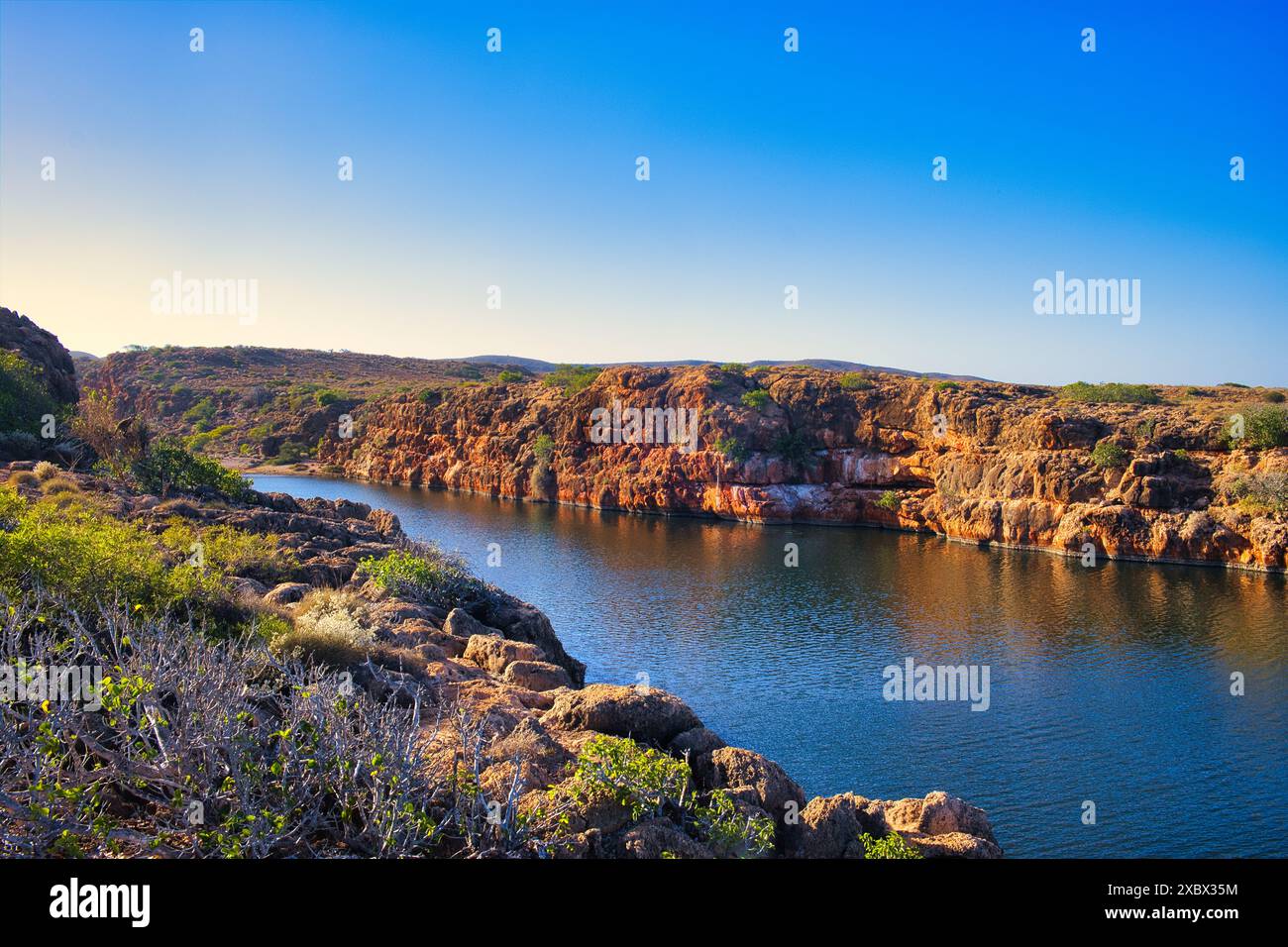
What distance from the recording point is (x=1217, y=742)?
725 inches

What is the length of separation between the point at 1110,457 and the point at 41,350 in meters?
50.5

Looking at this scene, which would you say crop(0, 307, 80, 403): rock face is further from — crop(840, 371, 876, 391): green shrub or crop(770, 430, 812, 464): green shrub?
crop(840, 371, 876, 391): green shrub

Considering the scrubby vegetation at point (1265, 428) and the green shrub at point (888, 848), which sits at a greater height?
the scrubby vegetation at point (1265, 428)

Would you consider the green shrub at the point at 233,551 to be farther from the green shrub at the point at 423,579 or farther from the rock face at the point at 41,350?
the rock face at the point at 41,350

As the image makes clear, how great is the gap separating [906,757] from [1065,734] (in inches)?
167

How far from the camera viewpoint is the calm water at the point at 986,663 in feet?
51.9

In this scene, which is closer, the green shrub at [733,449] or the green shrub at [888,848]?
the green shrub at [888,848]

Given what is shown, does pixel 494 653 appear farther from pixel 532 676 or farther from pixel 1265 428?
pixel 1265 428

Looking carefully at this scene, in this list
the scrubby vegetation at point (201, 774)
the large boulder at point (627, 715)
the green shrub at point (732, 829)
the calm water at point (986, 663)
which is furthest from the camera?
the calm water at point (986, 663)

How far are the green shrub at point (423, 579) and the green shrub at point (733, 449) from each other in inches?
1437

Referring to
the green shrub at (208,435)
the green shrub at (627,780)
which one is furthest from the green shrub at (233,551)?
the green shrub at (208,435)

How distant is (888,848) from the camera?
33.2ft

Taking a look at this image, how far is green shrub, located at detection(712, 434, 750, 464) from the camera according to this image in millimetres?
57250
